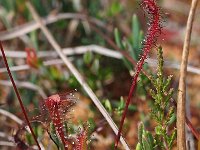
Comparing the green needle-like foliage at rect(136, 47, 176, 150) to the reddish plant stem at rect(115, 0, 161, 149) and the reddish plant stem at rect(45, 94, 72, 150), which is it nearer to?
the reddish plant stem at rect(115, 0, 161, 149)

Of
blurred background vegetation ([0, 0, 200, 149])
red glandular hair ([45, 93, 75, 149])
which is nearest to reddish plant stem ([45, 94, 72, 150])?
red glandular hair ([45, 93, 75, 149])

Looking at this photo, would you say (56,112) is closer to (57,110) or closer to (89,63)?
(57,110)

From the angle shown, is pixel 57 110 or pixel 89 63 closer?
pixel 57 110

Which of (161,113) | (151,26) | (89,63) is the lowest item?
(161,113)

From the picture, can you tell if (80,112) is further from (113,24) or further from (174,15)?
(174,15)

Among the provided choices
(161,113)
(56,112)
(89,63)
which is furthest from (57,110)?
(89,63)

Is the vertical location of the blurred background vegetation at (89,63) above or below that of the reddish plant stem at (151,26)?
above

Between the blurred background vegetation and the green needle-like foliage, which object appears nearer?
the green needle-like foliage

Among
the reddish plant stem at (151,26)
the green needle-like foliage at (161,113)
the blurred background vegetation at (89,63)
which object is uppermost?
the blurred background vegetation at (89,63)

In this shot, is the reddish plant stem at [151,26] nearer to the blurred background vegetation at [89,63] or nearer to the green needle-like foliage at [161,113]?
the green needle-like foliage at [161,113]

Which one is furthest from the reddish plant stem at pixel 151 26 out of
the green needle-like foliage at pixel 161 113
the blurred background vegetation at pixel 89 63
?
the blurred background vegetation at pixel 89 63

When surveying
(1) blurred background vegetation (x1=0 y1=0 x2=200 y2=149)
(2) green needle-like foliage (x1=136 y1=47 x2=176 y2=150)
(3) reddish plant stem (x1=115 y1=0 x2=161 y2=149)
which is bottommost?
(2) green needle-like foliage (x1=136 y1=47 x2=176 y2=150)

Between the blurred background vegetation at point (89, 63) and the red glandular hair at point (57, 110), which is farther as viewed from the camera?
the blurred background vegetation at point (89, 63)
